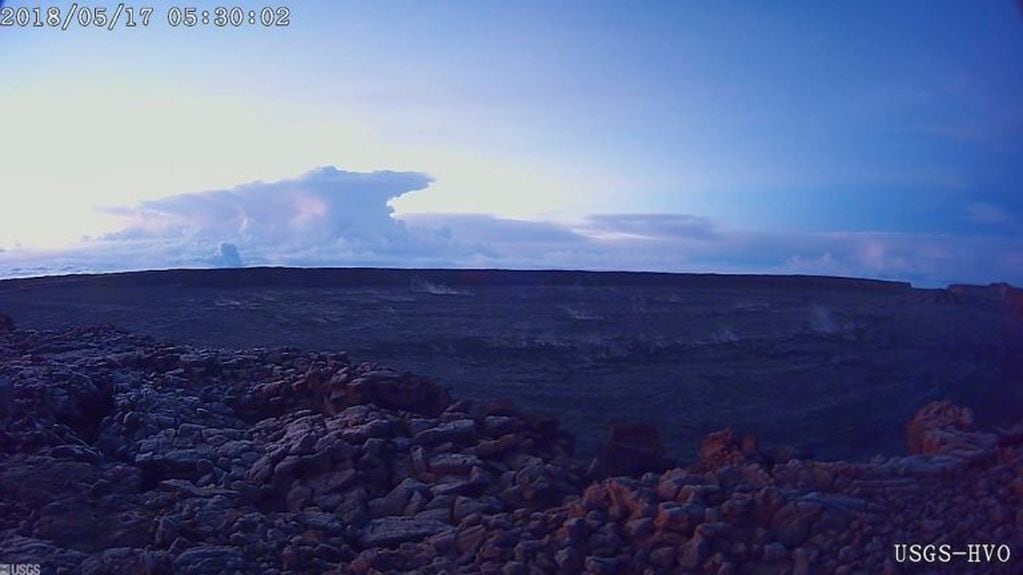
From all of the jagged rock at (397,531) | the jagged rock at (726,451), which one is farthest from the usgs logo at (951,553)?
the jagged rock at (397,531)

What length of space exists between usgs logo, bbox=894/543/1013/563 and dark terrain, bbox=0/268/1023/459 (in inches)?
235

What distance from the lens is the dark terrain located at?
1405 centimetres

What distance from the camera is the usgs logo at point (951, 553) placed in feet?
17.1

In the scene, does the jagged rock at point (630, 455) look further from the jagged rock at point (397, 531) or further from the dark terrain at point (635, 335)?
the dark terrain at point (635, 335)

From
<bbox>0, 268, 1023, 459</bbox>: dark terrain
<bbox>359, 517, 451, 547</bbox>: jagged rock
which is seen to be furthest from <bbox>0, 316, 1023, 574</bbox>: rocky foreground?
<bbox>0, 268, 1023, 459</bbox>: dark terrain

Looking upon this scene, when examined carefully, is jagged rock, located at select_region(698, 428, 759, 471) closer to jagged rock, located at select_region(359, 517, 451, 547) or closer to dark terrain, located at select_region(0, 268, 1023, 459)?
jagged rock, located at select_region(359, 517, 451, 547)

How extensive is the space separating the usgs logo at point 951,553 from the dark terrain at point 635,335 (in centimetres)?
596

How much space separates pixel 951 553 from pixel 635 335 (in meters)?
15.1

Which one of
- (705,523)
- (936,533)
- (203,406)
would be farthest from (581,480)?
(203,406)

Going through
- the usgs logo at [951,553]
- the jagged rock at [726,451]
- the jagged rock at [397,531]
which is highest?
the jagged rock at [726,451]

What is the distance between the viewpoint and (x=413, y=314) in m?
22.1

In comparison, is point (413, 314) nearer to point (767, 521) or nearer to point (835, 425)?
point (835, 425)

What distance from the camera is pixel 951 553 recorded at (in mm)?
5270

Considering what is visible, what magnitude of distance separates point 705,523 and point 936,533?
1140 millimetres
